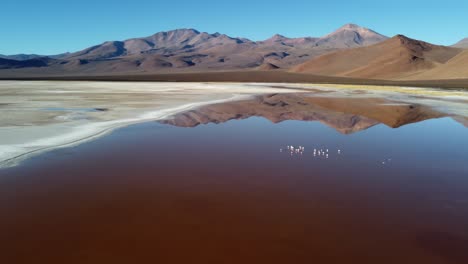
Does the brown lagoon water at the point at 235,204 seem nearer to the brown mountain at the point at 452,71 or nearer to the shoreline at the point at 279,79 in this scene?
the shoreline at the point at 279,79

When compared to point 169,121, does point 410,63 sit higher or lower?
higher

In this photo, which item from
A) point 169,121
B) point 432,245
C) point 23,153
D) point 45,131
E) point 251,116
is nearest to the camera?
point 432,245

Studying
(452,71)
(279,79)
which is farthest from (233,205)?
(452,71)

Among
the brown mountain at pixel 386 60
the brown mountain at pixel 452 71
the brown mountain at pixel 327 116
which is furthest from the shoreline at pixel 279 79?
the brown mountain at pixel 327 116

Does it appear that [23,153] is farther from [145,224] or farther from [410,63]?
[410,63]

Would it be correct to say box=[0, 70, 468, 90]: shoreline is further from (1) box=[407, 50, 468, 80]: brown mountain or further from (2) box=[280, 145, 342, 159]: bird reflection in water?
(2) box=[280, 145, 342, 159]: bird reflection in water

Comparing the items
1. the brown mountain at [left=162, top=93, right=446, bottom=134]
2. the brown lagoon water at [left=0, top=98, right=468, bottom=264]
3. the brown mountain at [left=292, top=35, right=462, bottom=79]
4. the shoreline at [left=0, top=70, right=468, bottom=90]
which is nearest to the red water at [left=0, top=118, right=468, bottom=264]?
the brown lagoon water at [left=0, top=98, right=468, bottom=264]

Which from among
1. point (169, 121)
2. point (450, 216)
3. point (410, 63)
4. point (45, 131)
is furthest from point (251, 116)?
point (410, 63)
